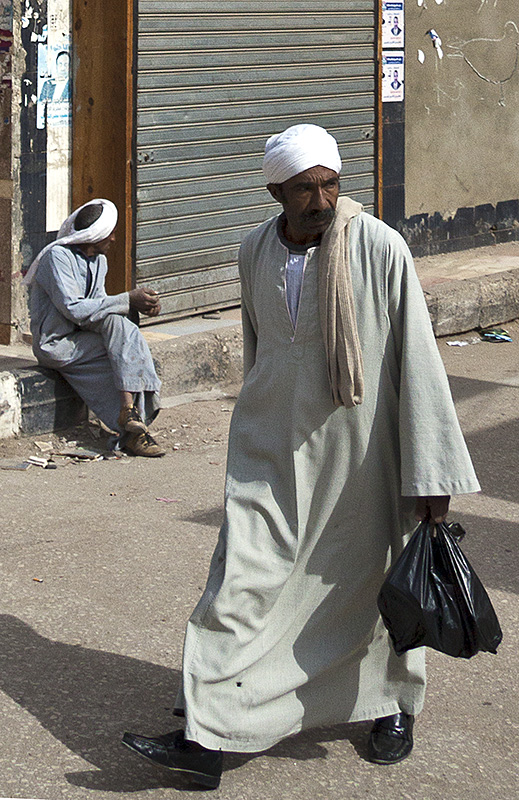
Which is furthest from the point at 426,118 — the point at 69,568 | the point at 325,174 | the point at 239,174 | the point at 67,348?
the point at 325,174

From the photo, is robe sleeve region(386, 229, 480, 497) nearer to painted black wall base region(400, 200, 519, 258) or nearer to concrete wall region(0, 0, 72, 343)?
concrete wall region(0, 0, 72, 343)

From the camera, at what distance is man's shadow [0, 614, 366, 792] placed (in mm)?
3125

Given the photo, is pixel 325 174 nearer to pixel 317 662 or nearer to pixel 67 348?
pixel 317 662

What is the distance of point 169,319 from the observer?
8.14m

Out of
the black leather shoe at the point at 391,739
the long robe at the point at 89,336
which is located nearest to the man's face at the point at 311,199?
the black leather shoe at the point at 391,739

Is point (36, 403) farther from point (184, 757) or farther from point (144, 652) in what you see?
point (184, 757)

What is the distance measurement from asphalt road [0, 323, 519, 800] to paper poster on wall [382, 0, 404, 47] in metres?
4.79

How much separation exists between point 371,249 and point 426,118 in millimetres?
7753

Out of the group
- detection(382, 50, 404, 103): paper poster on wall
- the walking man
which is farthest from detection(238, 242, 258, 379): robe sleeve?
detection(382, 50, 404, 103): paper poster on wall

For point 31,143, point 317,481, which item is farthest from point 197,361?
point 317,481

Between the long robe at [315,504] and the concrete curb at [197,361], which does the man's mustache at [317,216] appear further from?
the concrete curb at [197,361]

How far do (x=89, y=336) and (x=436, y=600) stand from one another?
3.72 metres

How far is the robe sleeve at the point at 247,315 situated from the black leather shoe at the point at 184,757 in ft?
3.19

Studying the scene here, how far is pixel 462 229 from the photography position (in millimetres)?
11125
